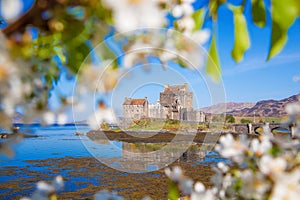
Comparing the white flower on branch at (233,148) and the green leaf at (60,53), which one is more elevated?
the green leaf at (60,53)

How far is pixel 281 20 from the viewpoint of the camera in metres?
0.49

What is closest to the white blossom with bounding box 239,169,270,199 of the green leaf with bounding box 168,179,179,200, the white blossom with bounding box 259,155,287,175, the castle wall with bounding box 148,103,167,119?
the white blossom with bounding box 259,155,287,175

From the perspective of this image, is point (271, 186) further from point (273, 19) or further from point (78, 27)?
point (78, 27)

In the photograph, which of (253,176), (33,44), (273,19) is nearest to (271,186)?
(253,176)

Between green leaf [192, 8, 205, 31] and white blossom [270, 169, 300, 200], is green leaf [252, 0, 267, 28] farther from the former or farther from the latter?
white blossom [270, 169, 300, 200]

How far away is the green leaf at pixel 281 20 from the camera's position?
47 centimetres

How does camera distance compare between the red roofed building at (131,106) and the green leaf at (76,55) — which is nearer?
the green leaf at (76,55)

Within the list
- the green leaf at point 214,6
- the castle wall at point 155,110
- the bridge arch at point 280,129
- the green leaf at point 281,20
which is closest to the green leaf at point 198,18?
the green leaf at point 214,6

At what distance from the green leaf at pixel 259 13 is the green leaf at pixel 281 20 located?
0.12m

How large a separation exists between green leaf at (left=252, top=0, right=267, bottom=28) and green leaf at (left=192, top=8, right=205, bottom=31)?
136 mm

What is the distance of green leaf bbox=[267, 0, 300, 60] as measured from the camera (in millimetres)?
465

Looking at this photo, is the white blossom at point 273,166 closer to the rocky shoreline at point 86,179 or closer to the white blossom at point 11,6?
the white blossom at point 11,6

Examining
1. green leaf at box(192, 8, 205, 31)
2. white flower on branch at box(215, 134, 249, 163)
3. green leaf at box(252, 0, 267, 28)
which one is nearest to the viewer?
green leaf at box(252, 0, 267, 28)

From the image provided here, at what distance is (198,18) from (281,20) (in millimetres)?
279
